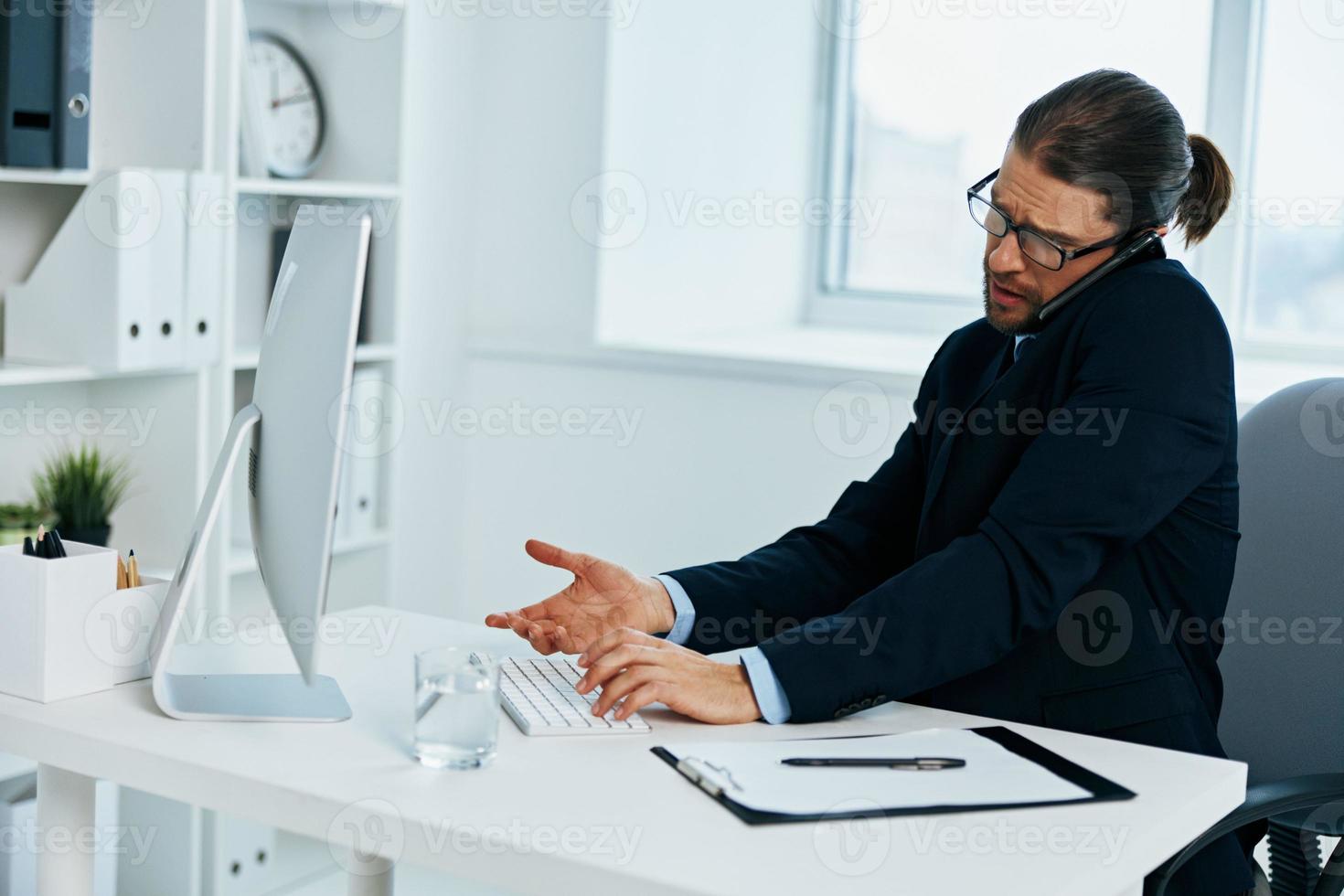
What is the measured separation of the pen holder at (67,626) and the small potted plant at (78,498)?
41.9 inches

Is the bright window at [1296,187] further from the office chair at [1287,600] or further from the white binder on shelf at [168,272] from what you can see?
the white binder on shelf at [168,272]

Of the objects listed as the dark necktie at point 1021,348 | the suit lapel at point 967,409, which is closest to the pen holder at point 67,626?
the suit lapel at point 967,409

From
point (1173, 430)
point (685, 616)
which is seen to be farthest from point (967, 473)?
point (685, 616)

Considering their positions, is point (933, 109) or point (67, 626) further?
point (933, 109)

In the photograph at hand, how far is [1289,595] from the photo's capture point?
5.58 feet

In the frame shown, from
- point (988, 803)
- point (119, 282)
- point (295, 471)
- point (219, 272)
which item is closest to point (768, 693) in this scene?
point (988, 803)

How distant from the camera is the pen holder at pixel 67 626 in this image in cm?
132

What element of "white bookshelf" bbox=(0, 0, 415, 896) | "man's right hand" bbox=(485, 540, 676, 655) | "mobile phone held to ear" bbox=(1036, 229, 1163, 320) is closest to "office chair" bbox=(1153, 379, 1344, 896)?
"mobile phone held to ear" bbox=(1036, 229, 1163, 320)

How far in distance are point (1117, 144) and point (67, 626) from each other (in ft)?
3.83

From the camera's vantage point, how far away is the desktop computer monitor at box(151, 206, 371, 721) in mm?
1191

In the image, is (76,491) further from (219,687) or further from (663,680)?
(663,680)

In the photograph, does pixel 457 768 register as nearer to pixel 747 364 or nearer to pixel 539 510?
pixel 747 364

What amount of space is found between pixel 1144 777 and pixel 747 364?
1.75 meters

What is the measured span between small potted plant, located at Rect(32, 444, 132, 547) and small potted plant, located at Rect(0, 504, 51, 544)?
35 millimetres
